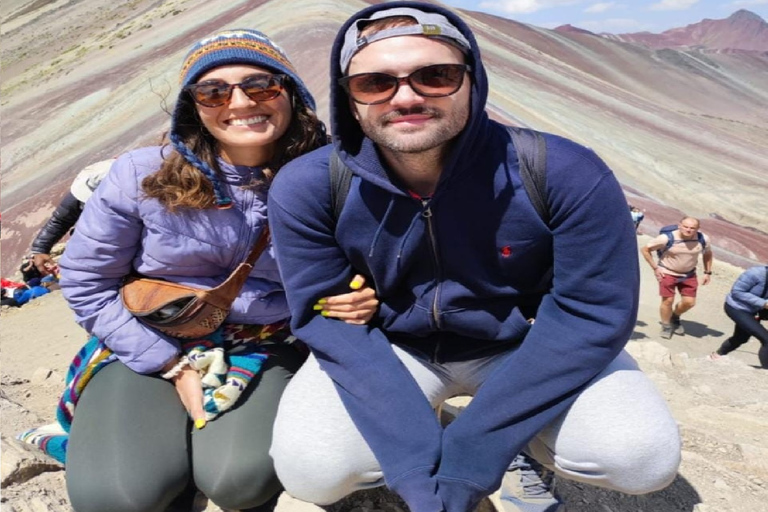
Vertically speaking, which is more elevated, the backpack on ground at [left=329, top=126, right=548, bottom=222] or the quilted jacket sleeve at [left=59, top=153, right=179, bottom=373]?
the backpack on ground at [left=329, top=126, right=548, bottom=222]

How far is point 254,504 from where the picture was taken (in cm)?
190

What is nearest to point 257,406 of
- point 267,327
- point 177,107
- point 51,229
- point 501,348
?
point 267,327

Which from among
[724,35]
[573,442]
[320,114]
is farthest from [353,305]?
[724,35]

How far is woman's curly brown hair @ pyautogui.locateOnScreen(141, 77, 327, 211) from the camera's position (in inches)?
76.3

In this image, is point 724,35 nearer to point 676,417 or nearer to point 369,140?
point 676,417

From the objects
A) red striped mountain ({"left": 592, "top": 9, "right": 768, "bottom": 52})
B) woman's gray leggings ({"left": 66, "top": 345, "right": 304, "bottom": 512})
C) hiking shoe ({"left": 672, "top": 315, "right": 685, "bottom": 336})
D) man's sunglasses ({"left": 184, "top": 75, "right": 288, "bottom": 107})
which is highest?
man's sunglasses ({"left": 184, "top": 75, "right": 288, "bottom": 107})

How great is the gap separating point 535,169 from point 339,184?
53 centimetres

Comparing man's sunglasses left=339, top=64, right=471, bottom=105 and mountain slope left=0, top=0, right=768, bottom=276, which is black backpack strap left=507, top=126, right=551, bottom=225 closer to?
man's sunglasses left=339, top=64, right=471, bottom=105

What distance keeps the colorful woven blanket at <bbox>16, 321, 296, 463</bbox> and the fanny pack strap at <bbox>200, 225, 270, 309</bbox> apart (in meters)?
0.17

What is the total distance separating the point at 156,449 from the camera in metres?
1.88

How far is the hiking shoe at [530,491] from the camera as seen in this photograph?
1.85 m

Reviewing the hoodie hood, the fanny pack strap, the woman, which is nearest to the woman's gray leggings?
the woman

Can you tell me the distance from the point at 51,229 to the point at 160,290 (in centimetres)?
144

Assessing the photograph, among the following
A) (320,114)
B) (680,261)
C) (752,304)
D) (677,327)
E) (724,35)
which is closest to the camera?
(752,304)
